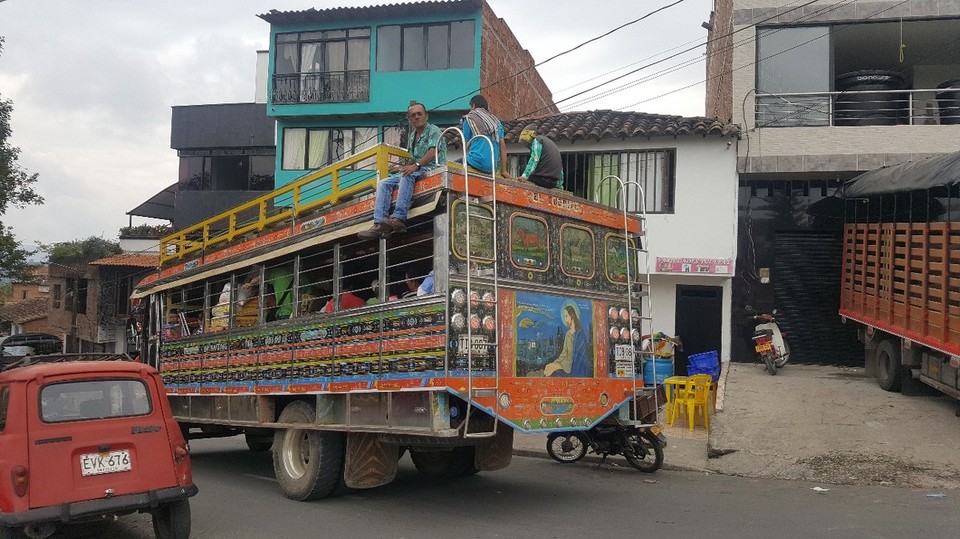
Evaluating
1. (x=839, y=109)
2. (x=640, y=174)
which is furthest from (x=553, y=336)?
(x=839, y=109)

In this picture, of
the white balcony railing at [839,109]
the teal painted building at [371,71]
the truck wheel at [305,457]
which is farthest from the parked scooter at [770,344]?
the teal painted building at [371,71]

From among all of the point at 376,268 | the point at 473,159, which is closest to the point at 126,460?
the point at 376,268

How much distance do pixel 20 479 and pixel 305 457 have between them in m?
3.21

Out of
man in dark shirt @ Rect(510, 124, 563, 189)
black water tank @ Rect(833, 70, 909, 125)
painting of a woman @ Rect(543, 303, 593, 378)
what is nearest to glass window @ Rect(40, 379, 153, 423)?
painting of a woman @ Rect(543, 303, 593, 378)

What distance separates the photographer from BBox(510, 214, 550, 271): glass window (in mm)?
7141

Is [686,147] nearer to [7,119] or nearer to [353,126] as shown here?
[353,126]

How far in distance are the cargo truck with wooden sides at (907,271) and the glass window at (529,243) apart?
5917 millimetres

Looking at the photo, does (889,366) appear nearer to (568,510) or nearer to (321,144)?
(568,510)

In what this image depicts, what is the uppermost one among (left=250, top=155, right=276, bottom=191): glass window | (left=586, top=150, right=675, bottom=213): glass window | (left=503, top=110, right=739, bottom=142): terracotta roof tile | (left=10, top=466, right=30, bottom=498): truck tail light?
(left=250, top=155, right=276, bottom=191): glass window

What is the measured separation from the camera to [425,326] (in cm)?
655

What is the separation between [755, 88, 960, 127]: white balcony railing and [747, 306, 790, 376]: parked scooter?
12.7ft

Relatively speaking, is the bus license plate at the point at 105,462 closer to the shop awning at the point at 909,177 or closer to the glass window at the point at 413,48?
the shop awning at the point at 909,177

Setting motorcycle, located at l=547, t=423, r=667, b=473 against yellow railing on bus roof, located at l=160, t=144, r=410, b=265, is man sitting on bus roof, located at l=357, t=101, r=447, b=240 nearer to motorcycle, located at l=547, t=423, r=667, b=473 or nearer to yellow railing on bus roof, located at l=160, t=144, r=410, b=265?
yellow railing on bus roof, located at l=160, t=144, r=410, b=265

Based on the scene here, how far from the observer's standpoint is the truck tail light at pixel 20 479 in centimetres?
547
